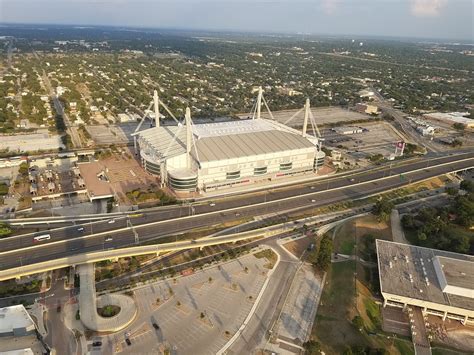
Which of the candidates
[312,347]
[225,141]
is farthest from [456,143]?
[312,347]

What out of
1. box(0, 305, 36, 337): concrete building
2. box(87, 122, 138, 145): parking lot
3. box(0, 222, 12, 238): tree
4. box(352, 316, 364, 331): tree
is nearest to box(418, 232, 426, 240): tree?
box(352, 316, 364, 331): tree

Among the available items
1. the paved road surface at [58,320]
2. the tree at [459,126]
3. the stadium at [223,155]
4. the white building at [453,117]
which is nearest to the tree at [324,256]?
the stadium at [223,155]

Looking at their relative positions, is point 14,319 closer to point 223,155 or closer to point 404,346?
point 404,346

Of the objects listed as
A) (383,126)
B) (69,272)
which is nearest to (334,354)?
(69,272)

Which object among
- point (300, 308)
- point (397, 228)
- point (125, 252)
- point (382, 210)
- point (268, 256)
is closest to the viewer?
point (300, 308)

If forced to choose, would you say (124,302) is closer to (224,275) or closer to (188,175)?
(224,275)

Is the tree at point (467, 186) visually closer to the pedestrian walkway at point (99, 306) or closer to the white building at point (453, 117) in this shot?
the white building at point (453, 117)

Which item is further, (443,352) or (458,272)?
(458,272)
